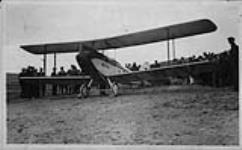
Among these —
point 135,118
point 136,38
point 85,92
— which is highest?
point 136,38

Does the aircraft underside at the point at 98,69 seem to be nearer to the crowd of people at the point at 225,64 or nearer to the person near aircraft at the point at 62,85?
the person near aircraft at the point at 62,85

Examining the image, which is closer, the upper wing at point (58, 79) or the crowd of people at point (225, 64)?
the crowd of people at point (225, 64)

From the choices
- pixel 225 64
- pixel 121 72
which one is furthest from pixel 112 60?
pixel 225 64

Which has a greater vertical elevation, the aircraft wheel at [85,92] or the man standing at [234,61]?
the man standing at [234,61]

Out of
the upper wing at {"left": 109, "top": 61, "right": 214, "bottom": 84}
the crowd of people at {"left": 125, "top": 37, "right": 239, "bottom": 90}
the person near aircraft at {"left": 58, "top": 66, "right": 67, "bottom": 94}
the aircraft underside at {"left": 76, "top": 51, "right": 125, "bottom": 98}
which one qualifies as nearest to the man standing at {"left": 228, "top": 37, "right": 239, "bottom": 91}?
Answer: the crowd of people at {"left": 125, "top": 37, "right": 239, "bottom": 90}

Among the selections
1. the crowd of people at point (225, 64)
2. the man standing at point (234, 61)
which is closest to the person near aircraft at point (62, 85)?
the crowd of people at point (225, 64)

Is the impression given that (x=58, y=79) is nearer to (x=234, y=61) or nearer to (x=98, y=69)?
(x=98, y=69)

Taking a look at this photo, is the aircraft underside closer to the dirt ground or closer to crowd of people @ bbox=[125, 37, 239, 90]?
the dirt ground
